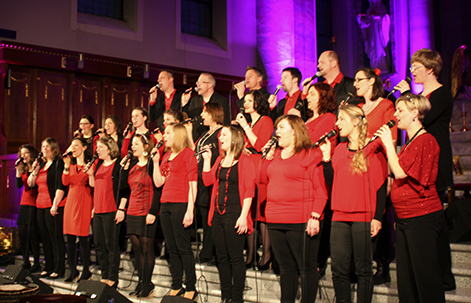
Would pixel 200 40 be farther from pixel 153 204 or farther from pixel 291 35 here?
pixel 153 204

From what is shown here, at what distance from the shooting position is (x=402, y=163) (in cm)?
304

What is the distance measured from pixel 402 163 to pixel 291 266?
1.04 m

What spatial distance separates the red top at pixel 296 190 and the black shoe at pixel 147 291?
163 cm

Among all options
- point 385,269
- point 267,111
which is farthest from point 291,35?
point 385,269

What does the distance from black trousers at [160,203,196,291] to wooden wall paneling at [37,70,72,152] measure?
5.04 m

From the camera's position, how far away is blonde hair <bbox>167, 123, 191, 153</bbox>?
452 cm

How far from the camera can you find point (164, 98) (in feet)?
20.3

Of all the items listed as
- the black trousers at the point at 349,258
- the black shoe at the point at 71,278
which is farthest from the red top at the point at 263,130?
the black shoe at the point at 71,278

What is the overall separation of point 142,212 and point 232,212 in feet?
3.79

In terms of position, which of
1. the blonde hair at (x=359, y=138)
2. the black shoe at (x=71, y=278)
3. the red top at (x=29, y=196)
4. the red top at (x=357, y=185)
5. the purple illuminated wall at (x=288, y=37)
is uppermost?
the purple illuminated wall at (x=288, y=37)

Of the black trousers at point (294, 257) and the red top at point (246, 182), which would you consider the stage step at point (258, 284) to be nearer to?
the black trousers at point (294, 257)

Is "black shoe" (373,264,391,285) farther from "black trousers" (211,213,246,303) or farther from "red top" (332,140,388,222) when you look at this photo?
"black trousers" (211,213,246,303)

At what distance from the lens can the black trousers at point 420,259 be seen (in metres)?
2.89

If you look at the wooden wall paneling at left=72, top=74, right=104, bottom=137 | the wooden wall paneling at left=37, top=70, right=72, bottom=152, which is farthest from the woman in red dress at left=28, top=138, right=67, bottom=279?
the wooden wall paneling at left=72, top=74, right=104, bottom=137
